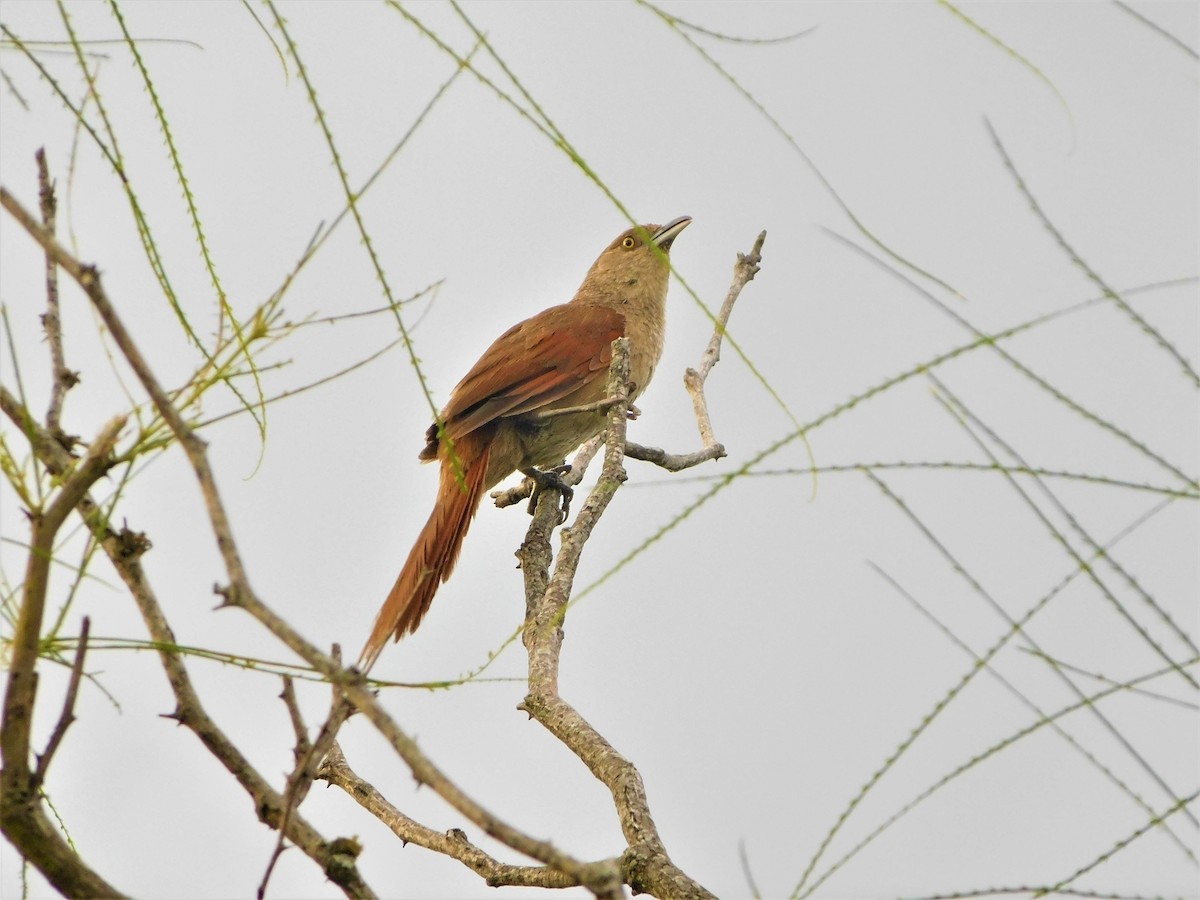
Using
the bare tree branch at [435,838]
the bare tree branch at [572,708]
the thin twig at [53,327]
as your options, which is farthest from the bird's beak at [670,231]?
the thin twig at [53,327]

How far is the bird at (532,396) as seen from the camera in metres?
4.27

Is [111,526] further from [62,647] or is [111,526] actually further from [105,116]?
[105,116]

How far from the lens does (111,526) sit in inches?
58.7

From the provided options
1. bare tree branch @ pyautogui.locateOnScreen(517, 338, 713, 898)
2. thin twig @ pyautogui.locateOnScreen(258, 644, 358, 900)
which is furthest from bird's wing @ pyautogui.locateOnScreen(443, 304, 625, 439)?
thin twig @ pyautogui.locateOnScreen(258, 644, 358, 900)

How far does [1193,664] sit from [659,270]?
5.35m

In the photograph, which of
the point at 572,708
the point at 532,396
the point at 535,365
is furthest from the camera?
the point at 535,365

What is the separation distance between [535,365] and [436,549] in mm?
1382

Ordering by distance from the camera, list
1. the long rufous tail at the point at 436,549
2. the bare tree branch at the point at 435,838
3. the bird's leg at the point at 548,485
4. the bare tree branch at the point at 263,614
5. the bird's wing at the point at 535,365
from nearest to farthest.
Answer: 1. the bare tree branch at the point at 263,614
2. the bare tree branch at the point at 435,838
3. the long rufous tail at the point at 436,549
4. the bird's leg at the point at 548,485
5. the bird's wing at the point at 535,365

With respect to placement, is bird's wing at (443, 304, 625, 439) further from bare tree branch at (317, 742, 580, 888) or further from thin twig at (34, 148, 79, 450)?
thin twig at (34, 148, 79, 450)

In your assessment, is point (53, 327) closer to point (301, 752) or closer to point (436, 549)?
point (301, 752)

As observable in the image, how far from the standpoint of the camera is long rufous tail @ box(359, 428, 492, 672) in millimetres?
3684

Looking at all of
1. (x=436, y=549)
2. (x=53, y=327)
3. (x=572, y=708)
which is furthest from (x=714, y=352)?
(x=53, y=327)

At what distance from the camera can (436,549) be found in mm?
4230

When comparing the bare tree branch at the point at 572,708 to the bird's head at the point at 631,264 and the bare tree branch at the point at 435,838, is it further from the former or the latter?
the bird's head at the point at 631,264
